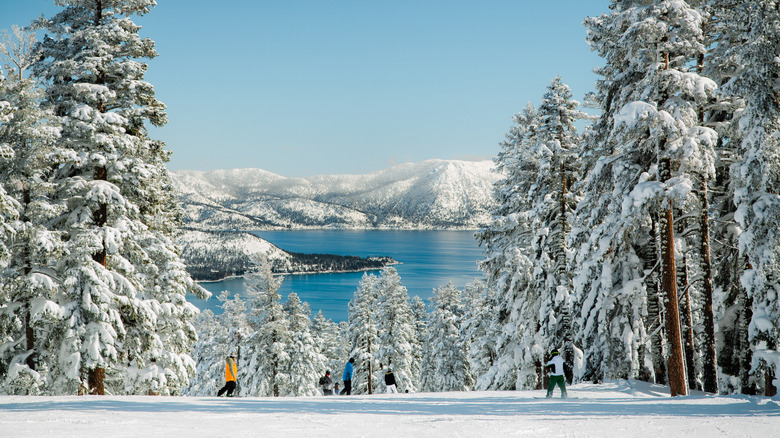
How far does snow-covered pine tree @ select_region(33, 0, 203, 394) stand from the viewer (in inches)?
569

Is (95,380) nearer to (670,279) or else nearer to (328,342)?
(670,279)

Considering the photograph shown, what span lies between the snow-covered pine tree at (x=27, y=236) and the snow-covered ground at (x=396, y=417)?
277 cm

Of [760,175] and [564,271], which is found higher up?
[760,175]

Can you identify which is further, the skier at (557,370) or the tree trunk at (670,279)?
the skier at (557,370)

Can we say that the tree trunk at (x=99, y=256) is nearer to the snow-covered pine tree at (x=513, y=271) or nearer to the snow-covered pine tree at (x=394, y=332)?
the snow-covered pine tree at (x=513, y=271)

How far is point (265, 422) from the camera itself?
10.2 meters

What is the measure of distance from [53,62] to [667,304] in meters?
19.1

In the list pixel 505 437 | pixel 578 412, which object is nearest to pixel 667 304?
pixel 578 412

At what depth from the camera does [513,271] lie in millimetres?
22016

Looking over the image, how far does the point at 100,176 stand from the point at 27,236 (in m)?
2.58

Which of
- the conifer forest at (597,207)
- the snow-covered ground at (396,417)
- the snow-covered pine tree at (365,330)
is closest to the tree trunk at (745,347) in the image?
the conifer forest at (597,207)

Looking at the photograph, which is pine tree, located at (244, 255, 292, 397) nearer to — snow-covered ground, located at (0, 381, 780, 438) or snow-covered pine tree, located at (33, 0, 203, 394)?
snow-covered pine tree, located at (33, 0, 203, 394)

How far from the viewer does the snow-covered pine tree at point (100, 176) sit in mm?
14461

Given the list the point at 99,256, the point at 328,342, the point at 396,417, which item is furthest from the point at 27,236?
the point at 328,342
